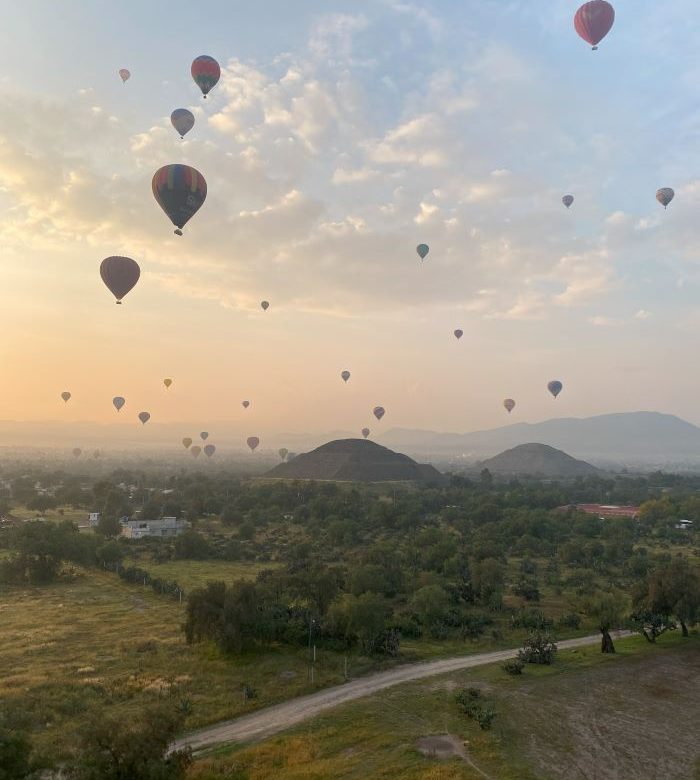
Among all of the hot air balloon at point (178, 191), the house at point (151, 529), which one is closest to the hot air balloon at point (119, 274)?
the hot air balloon at point (178, 191)

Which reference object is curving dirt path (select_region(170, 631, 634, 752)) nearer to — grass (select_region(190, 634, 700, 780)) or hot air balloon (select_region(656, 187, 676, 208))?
grass (select_region(190, 634, 700, 780))

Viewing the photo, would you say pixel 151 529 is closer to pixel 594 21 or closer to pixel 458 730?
pixel 458 730

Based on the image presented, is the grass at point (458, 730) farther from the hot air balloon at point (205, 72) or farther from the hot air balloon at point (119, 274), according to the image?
the hot air balloon at point (205, 72)

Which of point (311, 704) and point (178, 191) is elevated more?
point (178, 191)

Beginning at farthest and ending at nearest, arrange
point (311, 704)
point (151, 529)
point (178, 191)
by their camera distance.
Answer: point (151, 529)
point (178, 191)
point (311, 704)

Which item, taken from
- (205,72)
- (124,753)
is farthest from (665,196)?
(124,753)

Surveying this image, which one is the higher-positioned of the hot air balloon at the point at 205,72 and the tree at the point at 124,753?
the hot air balloon at the point at 205,72
